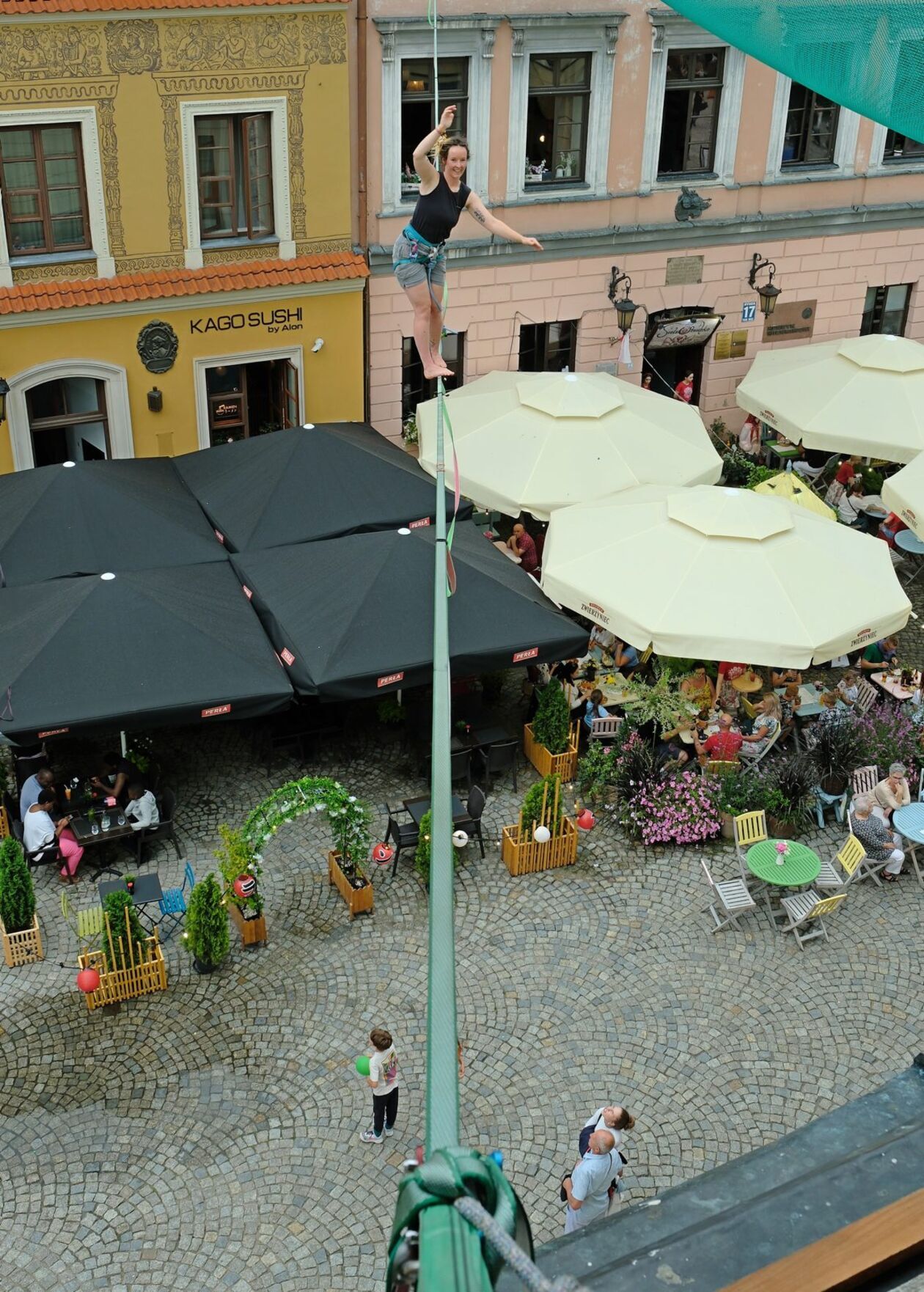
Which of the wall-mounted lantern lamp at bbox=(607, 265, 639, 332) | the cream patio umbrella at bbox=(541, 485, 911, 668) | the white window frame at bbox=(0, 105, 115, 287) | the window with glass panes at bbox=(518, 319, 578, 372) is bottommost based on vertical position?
the cream patio umbrella at bbox=(541, 485, 911, 668)

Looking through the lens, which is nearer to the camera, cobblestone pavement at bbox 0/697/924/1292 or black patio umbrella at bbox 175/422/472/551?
cobblestone pavement at bbox 0/697/924/1292

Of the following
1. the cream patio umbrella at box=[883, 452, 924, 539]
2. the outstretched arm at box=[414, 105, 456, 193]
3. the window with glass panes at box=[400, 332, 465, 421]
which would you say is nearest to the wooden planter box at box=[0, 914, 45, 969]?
the outstretched arm at box=[414, 105, 456, 193]

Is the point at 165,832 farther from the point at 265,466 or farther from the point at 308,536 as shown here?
the point at 265,466

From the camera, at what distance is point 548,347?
2103 centimetres

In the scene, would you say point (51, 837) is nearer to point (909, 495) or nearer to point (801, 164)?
point (909, 495)

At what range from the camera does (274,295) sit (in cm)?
1803

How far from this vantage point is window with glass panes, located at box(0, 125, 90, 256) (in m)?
16.0

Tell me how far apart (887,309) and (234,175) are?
12685 millimetres

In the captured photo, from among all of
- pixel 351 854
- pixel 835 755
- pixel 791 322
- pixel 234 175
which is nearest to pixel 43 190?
pixel 234 175

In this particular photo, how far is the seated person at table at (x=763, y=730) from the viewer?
14.3 m

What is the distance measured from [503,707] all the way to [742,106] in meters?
11.2

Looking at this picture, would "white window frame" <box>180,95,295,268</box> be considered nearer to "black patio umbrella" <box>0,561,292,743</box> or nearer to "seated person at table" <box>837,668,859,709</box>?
"black patio umbrella" <box>0,561,292,743</box>

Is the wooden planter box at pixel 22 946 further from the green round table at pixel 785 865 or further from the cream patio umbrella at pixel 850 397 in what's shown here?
the cream patio umbrella at pixel 850 397

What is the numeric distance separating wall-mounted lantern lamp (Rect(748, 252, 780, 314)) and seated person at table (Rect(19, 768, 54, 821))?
14.3 m
